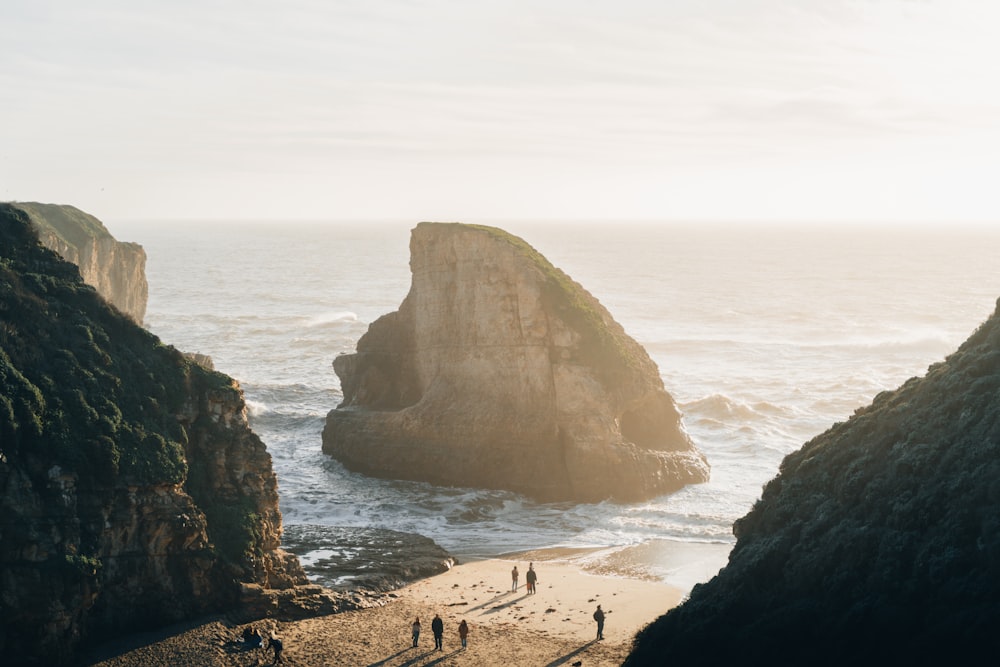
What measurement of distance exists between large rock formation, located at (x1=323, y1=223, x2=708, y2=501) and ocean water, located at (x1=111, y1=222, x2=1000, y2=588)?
1106 mm

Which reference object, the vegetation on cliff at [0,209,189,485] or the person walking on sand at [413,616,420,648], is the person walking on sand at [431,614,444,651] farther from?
the vegetation on cliff at [0,209,189,485]

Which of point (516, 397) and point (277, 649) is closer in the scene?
point (277, 649)

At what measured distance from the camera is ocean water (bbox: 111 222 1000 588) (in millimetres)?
44031

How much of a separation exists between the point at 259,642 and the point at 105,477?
5.71 meters

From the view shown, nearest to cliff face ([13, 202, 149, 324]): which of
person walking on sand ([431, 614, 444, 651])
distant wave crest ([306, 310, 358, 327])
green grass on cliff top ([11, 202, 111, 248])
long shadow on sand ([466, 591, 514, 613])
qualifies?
green grass on cliff top ([11, 202, 111, 248])

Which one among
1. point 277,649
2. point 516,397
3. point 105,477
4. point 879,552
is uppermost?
point 879,552

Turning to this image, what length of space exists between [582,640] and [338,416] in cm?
2324

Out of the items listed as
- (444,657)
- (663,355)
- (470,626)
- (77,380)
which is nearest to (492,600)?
(470,626)

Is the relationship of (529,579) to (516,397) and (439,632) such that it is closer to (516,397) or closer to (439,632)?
(439,632)

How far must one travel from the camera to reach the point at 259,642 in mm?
30188

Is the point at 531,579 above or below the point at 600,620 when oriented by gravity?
below

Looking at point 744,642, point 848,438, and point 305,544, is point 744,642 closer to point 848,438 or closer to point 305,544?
point 848,438

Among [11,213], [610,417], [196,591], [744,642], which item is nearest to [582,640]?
[744,642]

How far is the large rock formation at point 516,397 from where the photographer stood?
47.3 meters
